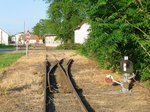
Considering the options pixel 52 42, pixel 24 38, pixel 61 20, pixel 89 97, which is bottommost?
pixel 52 42

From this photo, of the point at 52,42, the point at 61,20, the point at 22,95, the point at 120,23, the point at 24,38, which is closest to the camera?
the point at 120,23

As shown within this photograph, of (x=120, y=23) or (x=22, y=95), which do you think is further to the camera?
(x=22, y=95)

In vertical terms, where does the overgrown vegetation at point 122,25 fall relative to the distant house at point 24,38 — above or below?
above

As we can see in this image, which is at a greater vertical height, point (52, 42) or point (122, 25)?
point (122, 25)

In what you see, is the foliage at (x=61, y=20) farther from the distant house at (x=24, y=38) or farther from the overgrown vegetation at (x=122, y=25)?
the overgrown vegetation at (x=122, y=25)

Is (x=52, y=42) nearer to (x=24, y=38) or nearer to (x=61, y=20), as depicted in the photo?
(x=61, y=20)

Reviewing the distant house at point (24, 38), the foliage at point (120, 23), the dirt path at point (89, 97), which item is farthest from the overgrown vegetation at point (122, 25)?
the distant house at point (24, 38)

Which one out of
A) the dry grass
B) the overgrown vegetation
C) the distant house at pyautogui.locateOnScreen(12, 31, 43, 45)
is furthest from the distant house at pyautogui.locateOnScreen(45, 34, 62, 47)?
the overgrown vegetation

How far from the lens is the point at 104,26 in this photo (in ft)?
41.5

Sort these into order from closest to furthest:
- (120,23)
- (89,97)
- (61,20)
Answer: (120,23) < (89,97) < (61,20)

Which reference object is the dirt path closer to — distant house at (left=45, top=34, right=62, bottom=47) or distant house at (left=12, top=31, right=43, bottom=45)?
distant house at (left=12, top=31, right=43, bottom=45)

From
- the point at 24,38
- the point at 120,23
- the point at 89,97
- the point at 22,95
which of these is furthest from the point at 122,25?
the point at 24,38

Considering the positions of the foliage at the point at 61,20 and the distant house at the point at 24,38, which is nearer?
the distant house at the point at 24,38

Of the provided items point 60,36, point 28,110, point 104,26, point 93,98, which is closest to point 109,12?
point 104,26
